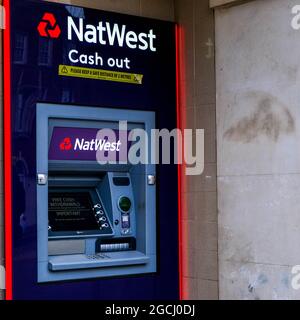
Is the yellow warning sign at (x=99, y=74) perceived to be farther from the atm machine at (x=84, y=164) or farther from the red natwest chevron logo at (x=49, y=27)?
the red natwest chevron logo at (x=49, y=27)

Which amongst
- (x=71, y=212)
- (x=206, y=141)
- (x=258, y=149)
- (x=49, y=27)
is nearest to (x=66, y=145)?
(x=71, y=212)

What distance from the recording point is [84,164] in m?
4.45

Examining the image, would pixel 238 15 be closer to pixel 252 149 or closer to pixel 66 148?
pixel 252 149

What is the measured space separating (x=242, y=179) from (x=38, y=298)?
5.00 feet

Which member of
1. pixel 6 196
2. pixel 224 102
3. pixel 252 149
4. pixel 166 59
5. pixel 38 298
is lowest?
pixel 38 298

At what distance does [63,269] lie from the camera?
4207 mm

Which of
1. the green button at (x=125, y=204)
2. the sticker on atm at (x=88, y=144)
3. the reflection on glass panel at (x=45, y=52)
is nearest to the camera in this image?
the reflection on glass panel at (x=45, y=52)

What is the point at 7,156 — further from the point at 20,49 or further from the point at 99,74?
the point at 99,74

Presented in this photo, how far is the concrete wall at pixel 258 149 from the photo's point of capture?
4.10 m

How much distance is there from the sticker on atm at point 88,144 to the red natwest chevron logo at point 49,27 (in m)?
0.60

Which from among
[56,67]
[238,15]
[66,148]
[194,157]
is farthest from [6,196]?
[238,15]

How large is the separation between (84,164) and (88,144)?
14cm

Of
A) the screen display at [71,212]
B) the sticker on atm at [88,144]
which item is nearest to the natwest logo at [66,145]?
the sticker on atm at [88,144]

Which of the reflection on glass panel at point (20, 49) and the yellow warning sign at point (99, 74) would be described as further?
the yellow warning sign at point (99, 74)
